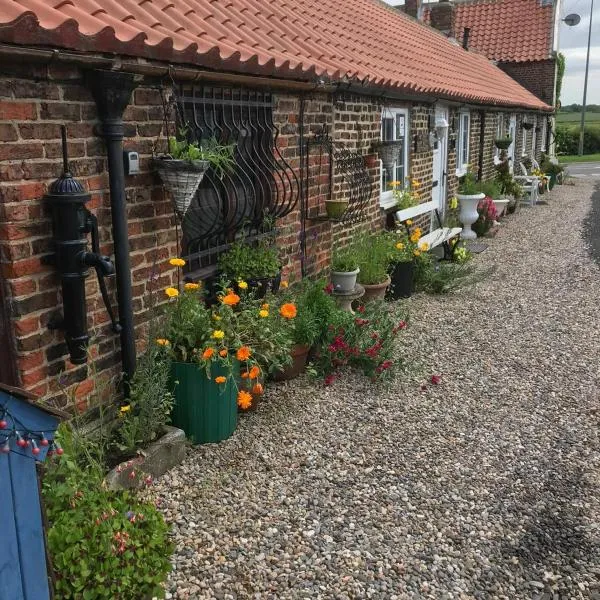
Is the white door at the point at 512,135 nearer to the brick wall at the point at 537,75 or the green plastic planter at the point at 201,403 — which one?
the brick wall at the point at 537,75

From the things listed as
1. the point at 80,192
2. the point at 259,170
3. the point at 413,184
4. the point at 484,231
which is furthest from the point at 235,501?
the point at 484,231

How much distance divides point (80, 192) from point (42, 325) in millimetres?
704

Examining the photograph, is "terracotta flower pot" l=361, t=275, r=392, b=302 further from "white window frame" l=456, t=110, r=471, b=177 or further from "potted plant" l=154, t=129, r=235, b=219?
"white window frame" l=456, t=110, r=471, b=177

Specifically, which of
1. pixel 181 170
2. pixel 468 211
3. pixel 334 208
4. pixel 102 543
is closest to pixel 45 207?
pixel 181 170

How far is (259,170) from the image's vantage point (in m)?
5.43

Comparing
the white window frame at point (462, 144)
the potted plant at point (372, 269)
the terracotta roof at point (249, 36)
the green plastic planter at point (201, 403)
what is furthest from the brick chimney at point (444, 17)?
the green plastic planter at point (201, 403)

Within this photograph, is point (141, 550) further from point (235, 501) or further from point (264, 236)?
point (264, 236)

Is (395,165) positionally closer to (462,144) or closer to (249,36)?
(249,36)

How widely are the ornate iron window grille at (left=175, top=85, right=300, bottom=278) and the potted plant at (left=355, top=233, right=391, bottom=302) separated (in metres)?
1.53

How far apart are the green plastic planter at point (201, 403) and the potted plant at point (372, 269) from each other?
124 inches

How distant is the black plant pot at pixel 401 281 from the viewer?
780cm

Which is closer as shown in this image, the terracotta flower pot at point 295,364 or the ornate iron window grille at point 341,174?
the terracotta flower pot at point 295,364

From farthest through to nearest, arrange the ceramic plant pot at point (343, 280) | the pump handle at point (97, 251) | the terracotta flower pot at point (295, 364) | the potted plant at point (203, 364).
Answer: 1. the ceramic plant pot at point (343, 280)
2. the terracotta flower pot at point (295, 364)
3. the potted plant at point (203, 364)
4. the pump handle at point (97, 251)

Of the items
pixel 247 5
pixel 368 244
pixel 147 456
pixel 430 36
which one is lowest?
pixel 147 456
